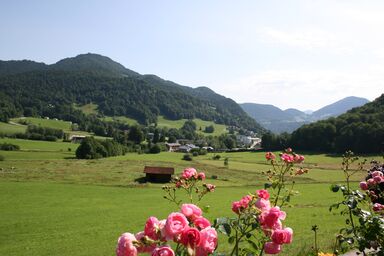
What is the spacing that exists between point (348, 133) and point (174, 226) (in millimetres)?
102652

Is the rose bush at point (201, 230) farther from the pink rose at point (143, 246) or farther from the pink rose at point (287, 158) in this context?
the pink rose at point (287, 158)

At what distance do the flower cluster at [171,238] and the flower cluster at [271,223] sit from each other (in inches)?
26.6

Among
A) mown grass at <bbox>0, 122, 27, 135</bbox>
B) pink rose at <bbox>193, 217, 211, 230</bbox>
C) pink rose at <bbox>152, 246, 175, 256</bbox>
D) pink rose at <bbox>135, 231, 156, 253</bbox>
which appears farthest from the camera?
mown grass at <bbox>0, 122, 27, 135</bbox>

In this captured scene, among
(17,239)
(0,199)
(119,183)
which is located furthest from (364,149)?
(17,239)

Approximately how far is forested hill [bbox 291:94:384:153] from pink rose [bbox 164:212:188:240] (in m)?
95.9


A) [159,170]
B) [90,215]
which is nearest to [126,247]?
[90,215]

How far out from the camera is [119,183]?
171 feet

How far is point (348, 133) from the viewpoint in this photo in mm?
98000

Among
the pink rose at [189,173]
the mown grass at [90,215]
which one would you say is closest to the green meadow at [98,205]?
the mown grass at [90,215]

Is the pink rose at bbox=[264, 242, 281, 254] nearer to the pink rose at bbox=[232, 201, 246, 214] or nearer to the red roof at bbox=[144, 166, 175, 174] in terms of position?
the pink rose at bbox=[232, 201, 246, 214]

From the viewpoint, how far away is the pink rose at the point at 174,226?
96.6 inches

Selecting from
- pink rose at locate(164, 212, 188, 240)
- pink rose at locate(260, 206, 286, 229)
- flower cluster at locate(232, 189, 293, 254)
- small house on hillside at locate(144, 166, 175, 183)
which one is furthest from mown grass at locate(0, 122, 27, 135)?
pink rose at locate(164, 212, 188, 240)

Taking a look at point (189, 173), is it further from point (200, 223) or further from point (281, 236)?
point (200, 223)

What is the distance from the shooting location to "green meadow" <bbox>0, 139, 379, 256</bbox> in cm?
2041
